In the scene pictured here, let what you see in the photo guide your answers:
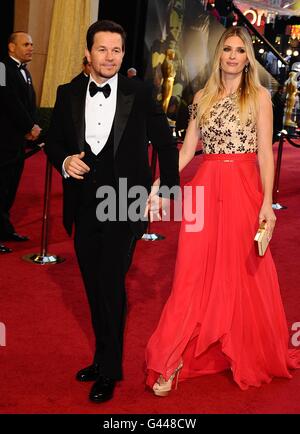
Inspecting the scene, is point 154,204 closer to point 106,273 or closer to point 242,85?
point 106,273

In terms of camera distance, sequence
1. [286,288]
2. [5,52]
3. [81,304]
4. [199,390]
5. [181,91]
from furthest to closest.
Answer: [181,91] → [5,52] → [286,288] → [81,304] → [199,390]

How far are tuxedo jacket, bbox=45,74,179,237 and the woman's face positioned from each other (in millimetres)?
494

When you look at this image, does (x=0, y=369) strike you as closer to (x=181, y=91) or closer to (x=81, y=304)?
(x=81, y=304)

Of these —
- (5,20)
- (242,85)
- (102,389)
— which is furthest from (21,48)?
(5,20)

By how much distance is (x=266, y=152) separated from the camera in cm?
379

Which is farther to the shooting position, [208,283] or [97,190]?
[208,283]

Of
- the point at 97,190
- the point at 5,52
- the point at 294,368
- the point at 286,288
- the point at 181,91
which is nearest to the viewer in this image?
the point at 97,190

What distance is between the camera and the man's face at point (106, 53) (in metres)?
3.28

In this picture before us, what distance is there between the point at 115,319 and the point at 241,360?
76 centimetres

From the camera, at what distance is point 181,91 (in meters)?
16.2

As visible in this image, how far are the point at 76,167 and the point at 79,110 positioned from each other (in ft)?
1.09

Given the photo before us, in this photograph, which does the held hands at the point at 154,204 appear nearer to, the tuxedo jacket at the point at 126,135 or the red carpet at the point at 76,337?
the tuxedo jacket at the point at 126,135

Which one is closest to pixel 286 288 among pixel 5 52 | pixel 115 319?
pixel 115 319

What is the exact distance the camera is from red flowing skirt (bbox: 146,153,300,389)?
373cm
